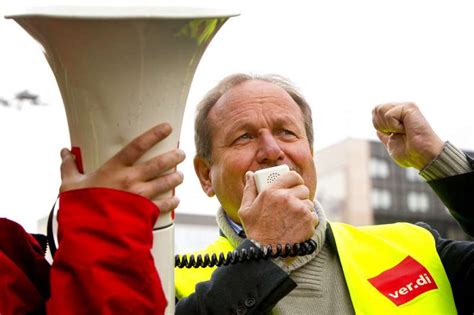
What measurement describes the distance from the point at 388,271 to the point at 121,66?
4.85 feet

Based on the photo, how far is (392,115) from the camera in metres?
3.37

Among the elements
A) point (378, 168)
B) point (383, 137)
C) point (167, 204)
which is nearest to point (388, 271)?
point (383, 137)

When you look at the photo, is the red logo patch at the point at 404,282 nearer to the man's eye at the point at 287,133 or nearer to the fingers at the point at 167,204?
the man's eye at the point at 287,133

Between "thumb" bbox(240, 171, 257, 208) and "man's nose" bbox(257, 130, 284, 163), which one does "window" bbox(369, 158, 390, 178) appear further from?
"thumb" bbox(240, 171, 257, 208)

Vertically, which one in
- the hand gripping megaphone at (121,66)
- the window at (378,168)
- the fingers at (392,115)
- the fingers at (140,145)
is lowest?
the window at (378,168)

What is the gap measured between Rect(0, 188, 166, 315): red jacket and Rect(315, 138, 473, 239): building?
46114mm

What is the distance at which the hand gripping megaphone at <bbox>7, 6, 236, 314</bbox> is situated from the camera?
214cm

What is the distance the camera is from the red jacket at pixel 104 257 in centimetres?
215

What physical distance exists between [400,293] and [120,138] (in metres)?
1.35

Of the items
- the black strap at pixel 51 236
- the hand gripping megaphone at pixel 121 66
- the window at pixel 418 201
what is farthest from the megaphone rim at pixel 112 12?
the window at pixel 418 201

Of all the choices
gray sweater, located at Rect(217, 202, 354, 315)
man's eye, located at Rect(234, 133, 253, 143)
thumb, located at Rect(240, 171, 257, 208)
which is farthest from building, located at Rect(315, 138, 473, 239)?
thumb, located at Rect(240, 171, 257, 208)

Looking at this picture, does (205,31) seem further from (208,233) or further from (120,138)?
(208,233)

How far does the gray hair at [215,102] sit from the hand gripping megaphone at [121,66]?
53.3 inches

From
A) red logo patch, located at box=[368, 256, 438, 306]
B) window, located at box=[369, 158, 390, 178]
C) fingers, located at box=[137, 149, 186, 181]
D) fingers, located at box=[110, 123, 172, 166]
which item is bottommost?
window, located at box=[369, 158, 390, 178]
